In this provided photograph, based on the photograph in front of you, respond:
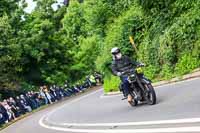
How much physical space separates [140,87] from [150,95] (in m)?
0.38

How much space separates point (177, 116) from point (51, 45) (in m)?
42.9

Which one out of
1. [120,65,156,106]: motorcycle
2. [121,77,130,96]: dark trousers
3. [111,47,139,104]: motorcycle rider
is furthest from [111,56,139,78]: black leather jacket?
[120,65,156,106]: motorcycle

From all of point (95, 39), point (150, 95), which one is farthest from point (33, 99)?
point (150, 95)

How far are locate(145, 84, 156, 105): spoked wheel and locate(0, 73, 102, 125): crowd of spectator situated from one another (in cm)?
1619

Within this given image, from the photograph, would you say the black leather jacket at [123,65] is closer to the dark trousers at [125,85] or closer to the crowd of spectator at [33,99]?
the dark trousers at [125,85]

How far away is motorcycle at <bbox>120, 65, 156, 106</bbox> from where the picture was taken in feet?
48.7

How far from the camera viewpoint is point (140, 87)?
15164 millimetres

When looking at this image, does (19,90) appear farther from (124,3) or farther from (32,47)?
(124,3)

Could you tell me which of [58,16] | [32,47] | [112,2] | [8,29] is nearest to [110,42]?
[112,2]

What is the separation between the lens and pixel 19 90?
4712cm

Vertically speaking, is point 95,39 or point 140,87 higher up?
point 95,39

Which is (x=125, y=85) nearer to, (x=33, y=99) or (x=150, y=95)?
(x=150, y=95)

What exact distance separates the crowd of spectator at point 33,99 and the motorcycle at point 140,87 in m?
15.7

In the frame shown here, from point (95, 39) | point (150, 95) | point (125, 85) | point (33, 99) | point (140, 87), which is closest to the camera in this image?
point (150, 95)
